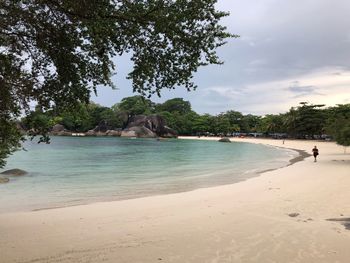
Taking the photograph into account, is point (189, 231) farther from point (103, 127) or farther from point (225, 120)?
point (103, 127)

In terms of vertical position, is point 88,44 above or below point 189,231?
above

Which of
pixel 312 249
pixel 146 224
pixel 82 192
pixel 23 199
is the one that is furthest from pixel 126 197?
pixel 312 249

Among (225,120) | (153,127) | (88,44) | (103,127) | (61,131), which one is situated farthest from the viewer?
(103,127)

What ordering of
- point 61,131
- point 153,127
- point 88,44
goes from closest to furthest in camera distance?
point 88,44 < point 153,127 < point 61,131

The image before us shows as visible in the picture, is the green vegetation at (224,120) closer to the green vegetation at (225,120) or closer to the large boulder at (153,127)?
the green vegetation at (225,120)

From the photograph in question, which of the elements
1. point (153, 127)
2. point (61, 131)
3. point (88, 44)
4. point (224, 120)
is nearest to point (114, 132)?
point (153, 127)

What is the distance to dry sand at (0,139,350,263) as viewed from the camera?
750cm

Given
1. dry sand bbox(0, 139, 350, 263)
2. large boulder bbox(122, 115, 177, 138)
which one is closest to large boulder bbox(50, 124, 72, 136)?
large boulder bbox(122, 115, 177, 138)

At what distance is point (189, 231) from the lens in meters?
9.64

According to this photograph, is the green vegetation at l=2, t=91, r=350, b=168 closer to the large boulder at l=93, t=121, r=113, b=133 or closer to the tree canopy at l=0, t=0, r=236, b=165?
the large boulder at l=93, t=121, r=113, b=133

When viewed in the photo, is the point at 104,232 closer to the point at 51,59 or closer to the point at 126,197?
the point at 51,59

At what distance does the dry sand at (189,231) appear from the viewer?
7496mm

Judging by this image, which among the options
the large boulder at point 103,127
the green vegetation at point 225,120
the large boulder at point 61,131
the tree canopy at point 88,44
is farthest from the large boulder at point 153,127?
the tree canopy at point 88,44

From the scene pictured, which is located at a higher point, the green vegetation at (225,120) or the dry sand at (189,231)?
the green vegetation at (225,120)
